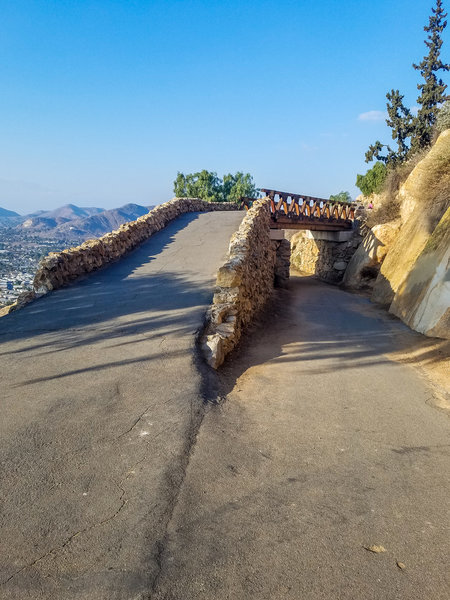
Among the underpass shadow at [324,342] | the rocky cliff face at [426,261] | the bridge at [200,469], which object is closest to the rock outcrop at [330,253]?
the rocky cliff face at [426,261]

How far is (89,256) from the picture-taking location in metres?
10.3

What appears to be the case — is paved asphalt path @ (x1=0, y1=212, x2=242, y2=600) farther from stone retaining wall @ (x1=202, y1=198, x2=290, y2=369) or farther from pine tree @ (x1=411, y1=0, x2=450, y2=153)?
pine tree @ (x1=411, y1=0, x2=450, y2=153)

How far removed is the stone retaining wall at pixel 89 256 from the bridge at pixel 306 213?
180 inches

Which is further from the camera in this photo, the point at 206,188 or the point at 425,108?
the point at 206,188

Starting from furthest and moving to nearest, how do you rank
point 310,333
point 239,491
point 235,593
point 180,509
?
1. point 310,333
2. point 239,491
3. point 180,509
4. point 235,593

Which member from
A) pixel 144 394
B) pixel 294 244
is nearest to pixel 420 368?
pixel 144 394

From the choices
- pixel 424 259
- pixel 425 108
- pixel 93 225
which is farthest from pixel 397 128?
pixel 93 225

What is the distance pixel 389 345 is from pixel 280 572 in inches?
268

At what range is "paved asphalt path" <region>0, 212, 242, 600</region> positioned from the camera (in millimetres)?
2320

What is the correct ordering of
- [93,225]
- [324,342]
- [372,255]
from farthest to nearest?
[93,225] → [372,255] → [324,342]

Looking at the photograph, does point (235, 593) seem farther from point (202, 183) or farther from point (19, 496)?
point (202, 183)

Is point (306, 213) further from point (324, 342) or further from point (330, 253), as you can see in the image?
point (324, 342)

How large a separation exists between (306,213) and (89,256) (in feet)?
40.8

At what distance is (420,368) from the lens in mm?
7012
